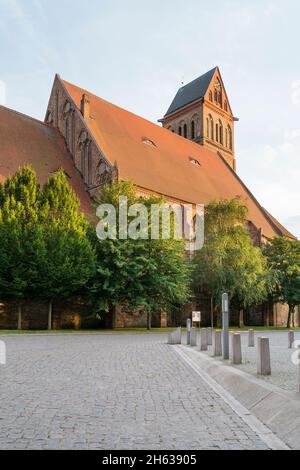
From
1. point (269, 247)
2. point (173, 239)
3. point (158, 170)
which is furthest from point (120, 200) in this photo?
point (269, 247)

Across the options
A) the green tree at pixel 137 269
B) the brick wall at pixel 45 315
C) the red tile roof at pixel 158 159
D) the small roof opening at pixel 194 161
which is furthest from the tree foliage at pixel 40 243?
the small roof opening at pixel 194 161

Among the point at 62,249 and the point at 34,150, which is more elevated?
the point at 34,150

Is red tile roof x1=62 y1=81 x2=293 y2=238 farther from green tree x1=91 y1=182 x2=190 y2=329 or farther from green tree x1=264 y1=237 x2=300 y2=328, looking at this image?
green tree x1=264 y1=237 x2=300 y2=328

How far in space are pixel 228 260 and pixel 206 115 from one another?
2661cm

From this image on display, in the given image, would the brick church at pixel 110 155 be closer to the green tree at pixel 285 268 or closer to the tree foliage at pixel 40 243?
the green tree at pixel 285 268

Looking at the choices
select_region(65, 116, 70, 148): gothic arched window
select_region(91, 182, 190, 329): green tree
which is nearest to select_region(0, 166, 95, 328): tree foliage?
select_region(91, 182, 190, 329): green tree

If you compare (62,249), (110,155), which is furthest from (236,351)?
(110,155)

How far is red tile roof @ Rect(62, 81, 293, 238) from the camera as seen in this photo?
37.7 meters

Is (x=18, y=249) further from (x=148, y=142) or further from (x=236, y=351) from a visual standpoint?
(x=148, y=142)

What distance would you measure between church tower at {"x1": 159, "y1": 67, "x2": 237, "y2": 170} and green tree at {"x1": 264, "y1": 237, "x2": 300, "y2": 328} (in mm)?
18058

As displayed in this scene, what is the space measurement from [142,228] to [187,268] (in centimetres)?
502

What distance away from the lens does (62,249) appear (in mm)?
26016

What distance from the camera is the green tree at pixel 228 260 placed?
33812 millimetres

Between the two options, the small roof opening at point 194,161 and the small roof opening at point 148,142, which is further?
the small roof opening at point 194,161
